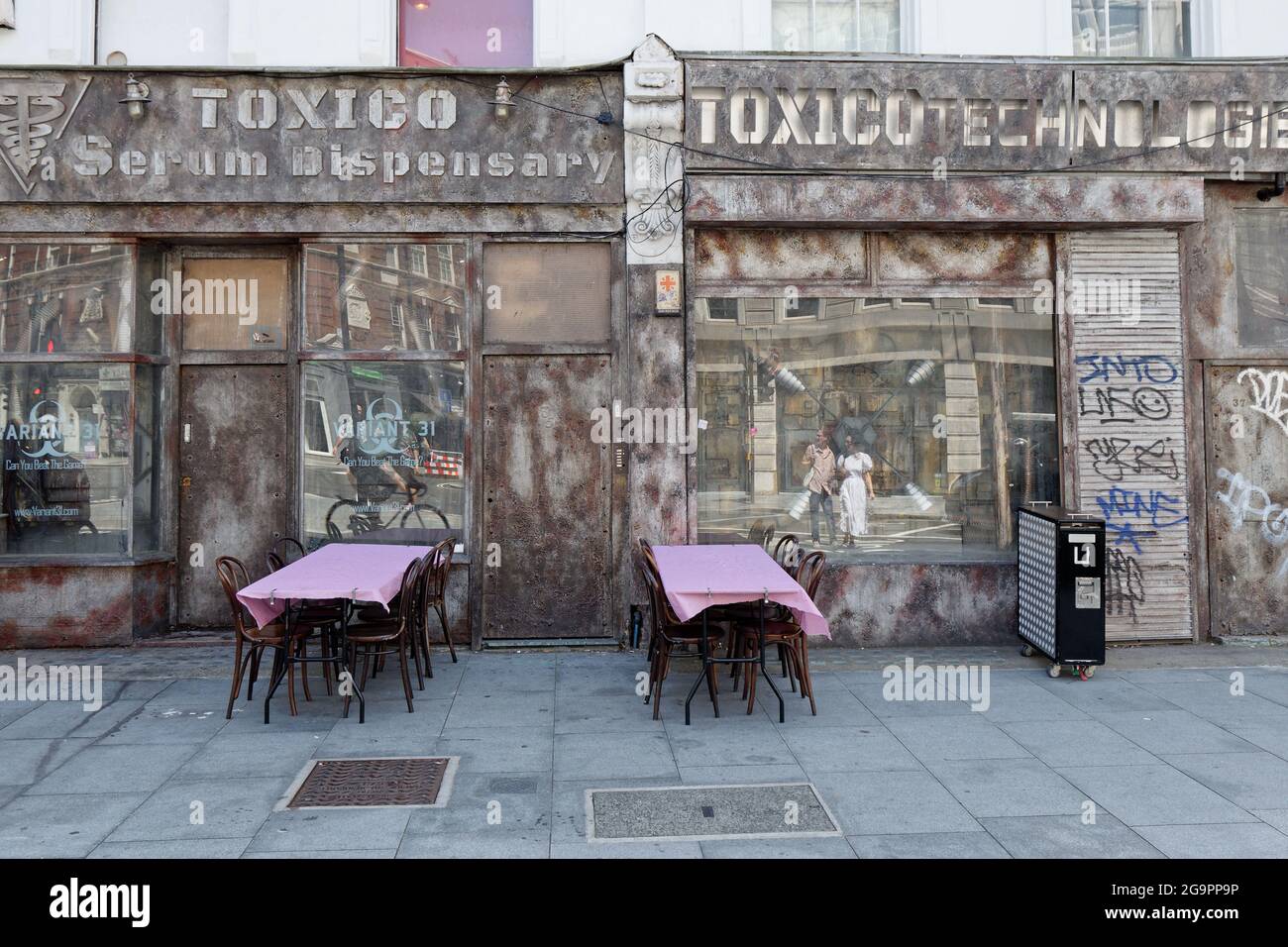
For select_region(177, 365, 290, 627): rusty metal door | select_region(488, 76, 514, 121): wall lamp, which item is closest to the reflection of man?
select_region(488, 76, 514, 121): wall lamp

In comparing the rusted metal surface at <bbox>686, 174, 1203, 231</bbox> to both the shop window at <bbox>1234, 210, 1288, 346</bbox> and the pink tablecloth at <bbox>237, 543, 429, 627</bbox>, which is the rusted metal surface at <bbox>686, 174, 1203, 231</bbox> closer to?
the shop window at <bbox>1234, 210, 1288, 346</bbox>

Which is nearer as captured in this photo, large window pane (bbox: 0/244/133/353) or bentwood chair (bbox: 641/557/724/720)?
bentwood chair (bbox: 641/557/724/720)

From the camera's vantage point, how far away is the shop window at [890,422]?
8.80 m

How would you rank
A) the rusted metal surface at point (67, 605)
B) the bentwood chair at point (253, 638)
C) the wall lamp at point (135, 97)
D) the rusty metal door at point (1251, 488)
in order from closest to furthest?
the bentwood chair at point (253, 638)
the wall lamp at point (135, 97)
the rusted metal surface at point (67, 605)
the rusty metal door at point (1251, 488)

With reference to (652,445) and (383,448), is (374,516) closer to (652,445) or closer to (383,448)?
(383,448)

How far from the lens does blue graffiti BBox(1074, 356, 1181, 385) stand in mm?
8680

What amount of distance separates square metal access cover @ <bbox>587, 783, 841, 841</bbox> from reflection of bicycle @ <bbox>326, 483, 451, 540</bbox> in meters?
4.19

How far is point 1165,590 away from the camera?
862cm

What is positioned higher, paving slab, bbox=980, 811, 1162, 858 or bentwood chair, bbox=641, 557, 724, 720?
bentwood chair, bbox=641, 557, 724, 720

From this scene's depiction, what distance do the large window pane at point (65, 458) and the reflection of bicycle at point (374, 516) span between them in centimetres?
190

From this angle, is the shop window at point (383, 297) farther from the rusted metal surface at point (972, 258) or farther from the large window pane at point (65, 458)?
the rusted metal surface at point (972, 258)

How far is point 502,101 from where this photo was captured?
834cm

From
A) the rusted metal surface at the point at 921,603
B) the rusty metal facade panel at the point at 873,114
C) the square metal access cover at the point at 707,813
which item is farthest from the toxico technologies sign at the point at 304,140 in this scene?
the square metal access cover at the point at 707,813
